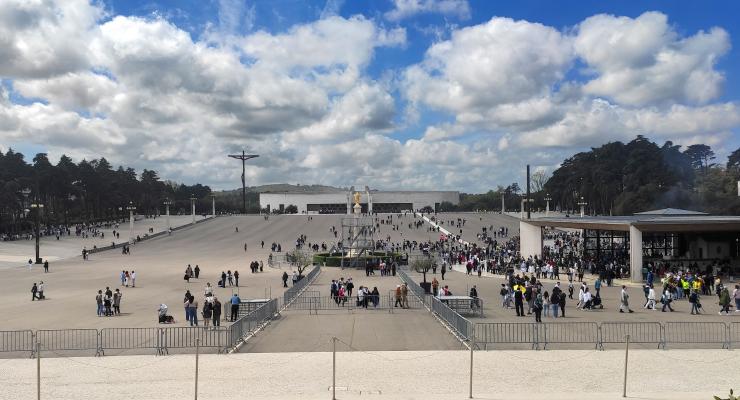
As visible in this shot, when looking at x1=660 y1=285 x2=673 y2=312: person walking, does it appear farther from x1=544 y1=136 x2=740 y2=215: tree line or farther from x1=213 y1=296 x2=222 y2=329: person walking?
x1=544 y1=136 x2=740 y2=215: tree line

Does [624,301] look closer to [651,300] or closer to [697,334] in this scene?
[651,300]

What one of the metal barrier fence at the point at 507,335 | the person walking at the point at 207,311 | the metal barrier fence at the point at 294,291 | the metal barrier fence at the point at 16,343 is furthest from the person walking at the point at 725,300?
the metal barrier fence at the point at 16,343

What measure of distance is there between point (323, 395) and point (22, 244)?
63.3 metres

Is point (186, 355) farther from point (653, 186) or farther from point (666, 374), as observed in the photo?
point (653, 186)

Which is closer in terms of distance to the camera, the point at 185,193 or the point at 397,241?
the point at 397,241

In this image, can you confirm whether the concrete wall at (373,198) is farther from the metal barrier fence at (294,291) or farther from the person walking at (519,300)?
the person walking at (519,300)

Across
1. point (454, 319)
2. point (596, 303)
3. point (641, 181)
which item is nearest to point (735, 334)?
point (596, 303)

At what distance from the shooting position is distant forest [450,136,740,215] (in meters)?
85.2

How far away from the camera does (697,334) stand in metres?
16.9

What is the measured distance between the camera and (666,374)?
41.3 ft

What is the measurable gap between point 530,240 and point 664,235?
31.1ft

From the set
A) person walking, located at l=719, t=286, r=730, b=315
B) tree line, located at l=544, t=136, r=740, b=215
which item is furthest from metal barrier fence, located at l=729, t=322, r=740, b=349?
tree line, located at l=544, t=136, r=740, b=215

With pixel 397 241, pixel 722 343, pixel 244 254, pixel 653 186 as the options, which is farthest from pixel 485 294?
pixel 653 186

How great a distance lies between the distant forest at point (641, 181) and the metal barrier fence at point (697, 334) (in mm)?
69092
